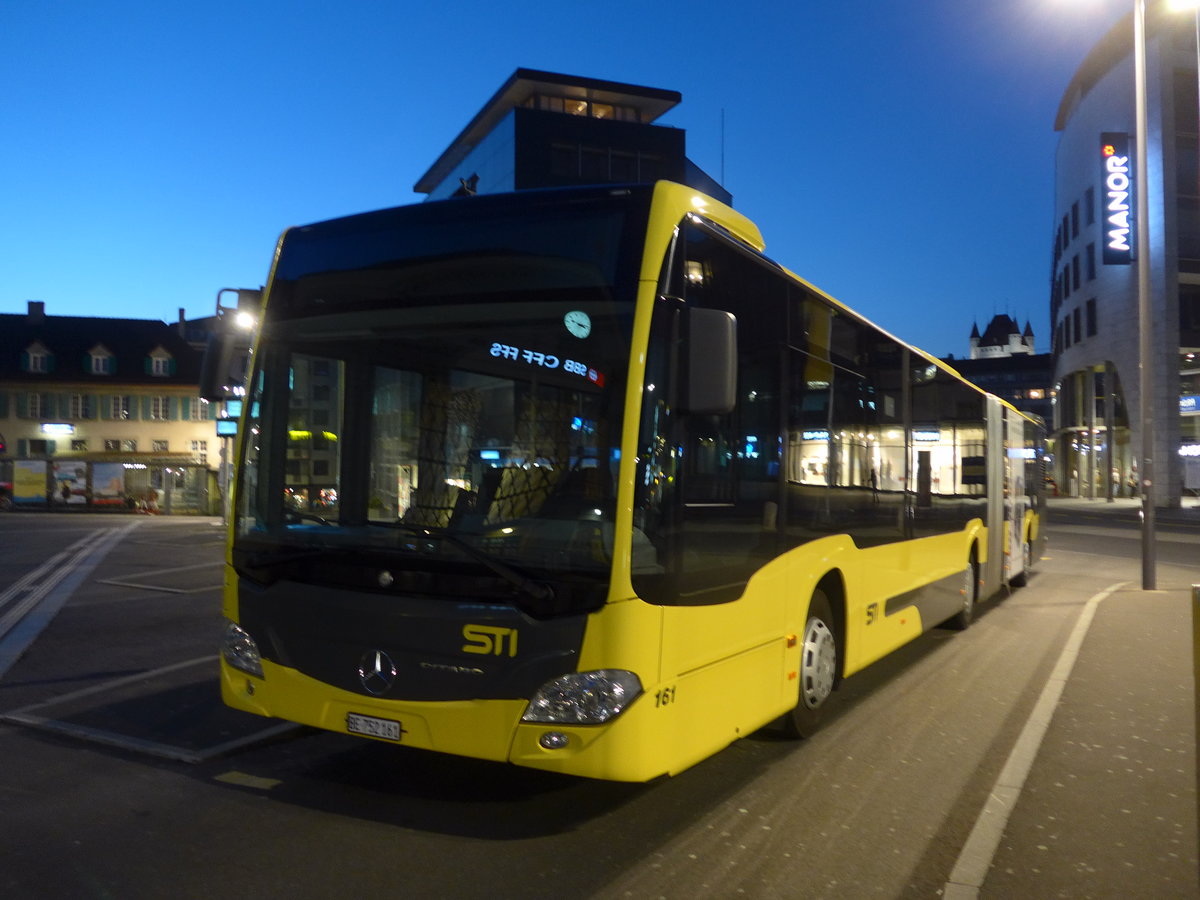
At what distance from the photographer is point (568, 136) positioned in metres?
46.9

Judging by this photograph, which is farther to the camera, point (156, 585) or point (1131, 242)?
point (1131, 242)

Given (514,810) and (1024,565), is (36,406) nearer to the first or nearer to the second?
(1024,565)

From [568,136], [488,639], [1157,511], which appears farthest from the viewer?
[1157,511]

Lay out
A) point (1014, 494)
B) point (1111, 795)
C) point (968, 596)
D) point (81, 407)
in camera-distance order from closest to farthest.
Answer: point (1111, 795) < point (968, 596) < point (1014, 494) < point (81, 407)

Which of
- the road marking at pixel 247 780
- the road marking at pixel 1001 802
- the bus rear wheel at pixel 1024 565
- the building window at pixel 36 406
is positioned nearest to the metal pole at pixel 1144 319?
the bus rear wheel at pixel 1024 565

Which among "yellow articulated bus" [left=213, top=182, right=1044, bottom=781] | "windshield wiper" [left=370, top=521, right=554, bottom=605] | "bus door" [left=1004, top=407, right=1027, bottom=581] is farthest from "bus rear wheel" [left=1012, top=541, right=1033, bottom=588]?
"windshield wiper" [left=370, top=521, right=554, bottom=605]

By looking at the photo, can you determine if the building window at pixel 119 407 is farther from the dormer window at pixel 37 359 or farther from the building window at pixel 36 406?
the dormer window at pixel 37 359

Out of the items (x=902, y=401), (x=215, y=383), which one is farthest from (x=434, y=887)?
(x=902, y=401)

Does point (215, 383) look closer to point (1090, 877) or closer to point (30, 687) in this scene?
point (30, 687)

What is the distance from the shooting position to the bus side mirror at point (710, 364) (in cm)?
471

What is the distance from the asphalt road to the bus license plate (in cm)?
43

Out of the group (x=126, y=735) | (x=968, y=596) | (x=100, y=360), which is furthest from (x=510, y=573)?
(x=100, y=360)

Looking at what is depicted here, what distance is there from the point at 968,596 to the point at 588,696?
8.12 m

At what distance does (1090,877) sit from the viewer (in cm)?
448
